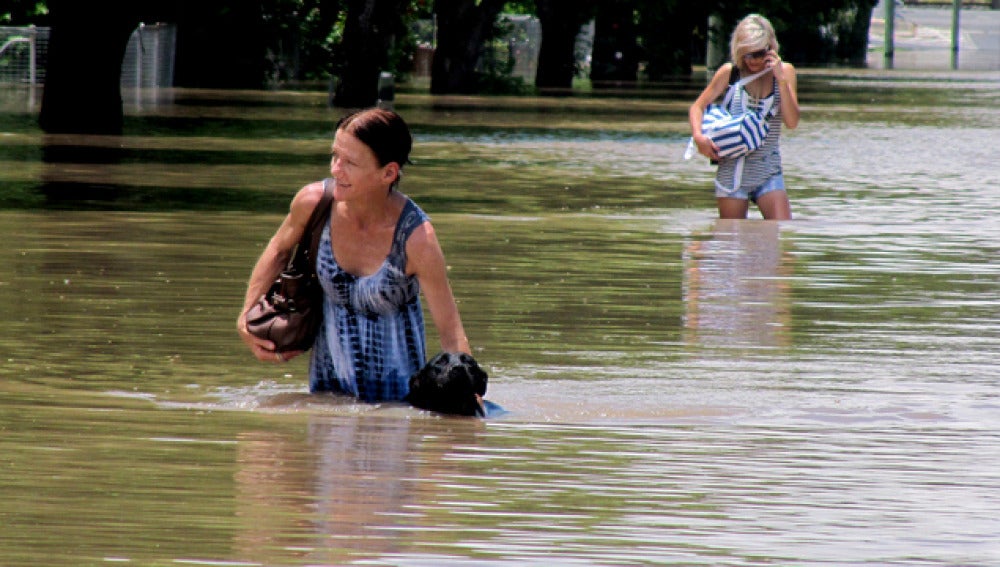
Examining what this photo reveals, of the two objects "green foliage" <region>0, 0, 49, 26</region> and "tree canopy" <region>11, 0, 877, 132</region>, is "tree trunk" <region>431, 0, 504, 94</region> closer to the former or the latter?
"tree canopy" <region>11, 0, 877, 132</region>

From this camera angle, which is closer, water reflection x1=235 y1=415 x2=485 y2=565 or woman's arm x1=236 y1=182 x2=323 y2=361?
water reflection x1=235 y1=415 x2=485 y2=565

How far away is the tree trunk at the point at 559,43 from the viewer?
164 ft

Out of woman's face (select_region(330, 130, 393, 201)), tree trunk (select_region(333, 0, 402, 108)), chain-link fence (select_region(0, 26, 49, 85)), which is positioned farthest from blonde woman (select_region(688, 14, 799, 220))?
chain-link fence (select_region(0, 26, 49, 85))

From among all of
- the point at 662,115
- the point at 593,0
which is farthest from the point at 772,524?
the point at 593,0

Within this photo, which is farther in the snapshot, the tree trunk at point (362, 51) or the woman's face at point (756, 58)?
the tree trunk at point (362, 51)

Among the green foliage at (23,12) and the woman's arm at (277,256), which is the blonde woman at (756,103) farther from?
the green foliage at (23,12)

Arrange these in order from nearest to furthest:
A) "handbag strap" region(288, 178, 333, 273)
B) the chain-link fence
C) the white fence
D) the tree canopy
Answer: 1. "handbag strap" region(288, 178, 333, 273)
2. the tree canopy
3. the chain-link fence
4. the white fence

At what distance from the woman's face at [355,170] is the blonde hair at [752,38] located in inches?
247

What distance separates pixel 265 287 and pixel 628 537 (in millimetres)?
1981

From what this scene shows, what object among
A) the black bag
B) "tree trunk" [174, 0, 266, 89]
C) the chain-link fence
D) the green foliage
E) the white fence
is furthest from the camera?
"tree trunk" [174, 0, 266, 89]

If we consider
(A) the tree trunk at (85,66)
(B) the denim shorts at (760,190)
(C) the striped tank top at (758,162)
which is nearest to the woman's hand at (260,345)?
(C) the striped tank top at (758,162)

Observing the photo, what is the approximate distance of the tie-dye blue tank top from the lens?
6859 millimetres

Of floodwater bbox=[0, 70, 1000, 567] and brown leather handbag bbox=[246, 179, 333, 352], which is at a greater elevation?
brown leather handbag bbox=[246, 179, 333, 352]

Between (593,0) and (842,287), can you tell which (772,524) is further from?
(593,0)
